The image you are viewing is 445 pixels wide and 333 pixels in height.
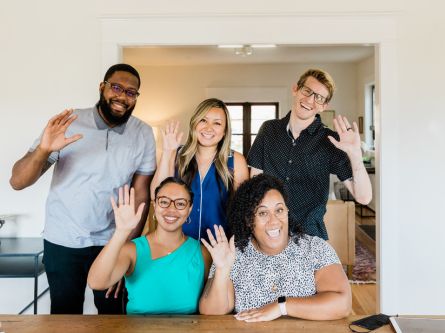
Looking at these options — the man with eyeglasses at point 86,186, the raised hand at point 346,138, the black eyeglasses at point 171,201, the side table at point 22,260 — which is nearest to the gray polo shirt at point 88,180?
the man with eyeglasses at point 86,186

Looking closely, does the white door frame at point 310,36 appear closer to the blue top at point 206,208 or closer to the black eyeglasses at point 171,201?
the blue top at point 206,208

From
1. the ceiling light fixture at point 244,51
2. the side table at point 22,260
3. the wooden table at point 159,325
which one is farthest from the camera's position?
the ceiling light fixture at point 244,51

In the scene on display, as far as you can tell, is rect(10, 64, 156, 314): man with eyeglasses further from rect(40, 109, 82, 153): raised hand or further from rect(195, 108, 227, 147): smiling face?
rect(195, 108, 227, 147): smiling face

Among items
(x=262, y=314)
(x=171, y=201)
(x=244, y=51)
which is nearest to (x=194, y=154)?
(x=171, y=201)

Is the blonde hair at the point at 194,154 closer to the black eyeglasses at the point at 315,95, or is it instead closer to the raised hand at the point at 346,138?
the black eyeglasses at the point at 315,95

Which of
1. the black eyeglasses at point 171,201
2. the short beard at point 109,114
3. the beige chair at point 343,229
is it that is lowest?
the beige chair at point 343,229

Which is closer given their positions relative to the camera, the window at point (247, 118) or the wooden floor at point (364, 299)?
the wooden floor at point (364, 299)

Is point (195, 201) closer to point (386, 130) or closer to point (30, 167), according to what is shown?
point (30, 167)

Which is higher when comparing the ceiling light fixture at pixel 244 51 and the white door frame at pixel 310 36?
the ceiling light fixture at pixel 244 51

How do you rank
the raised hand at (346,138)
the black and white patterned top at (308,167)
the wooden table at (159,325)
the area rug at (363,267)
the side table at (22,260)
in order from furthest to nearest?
the area rug at (363,267), the side table at (22,260), the black and white patterned top at (308,167), the raised hand at (346,138), the wooden table at (159,325)

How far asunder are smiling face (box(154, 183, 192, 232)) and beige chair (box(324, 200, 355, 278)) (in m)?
2.91

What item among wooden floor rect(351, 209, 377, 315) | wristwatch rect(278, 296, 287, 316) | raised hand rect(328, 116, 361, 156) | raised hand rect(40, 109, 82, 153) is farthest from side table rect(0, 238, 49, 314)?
wooden floor rect(351, 209, 377, 315)

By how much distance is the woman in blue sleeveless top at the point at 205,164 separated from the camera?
6.37 feet

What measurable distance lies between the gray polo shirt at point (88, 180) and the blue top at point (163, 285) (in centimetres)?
44
